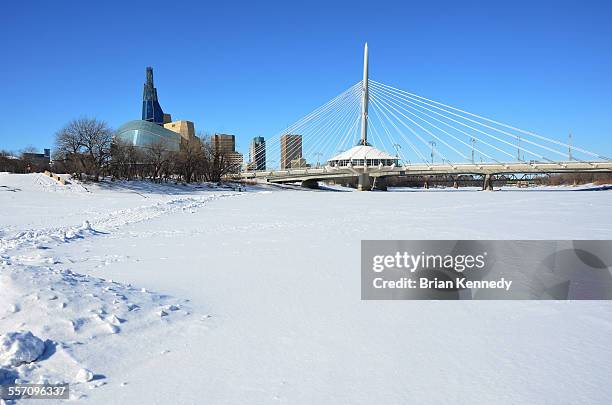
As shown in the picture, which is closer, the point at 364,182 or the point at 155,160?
the point at 155,160

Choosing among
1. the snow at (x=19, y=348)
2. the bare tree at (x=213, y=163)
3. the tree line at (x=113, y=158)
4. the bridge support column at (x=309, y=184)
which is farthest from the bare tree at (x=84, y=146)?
the snow at (x=19, y=348)

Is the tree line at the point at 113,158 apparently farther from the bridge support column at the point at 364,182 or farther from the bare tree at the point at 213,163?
the bridge support column at the point at 364,182

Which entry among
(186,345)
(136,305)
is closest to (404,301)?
(186,345)

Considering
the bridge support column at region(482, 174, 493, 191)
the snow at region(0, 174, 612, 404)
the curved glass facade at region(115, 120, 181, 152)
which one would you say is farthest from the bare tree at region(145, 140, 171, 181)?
the snow at region(0, 174, 612, 404)

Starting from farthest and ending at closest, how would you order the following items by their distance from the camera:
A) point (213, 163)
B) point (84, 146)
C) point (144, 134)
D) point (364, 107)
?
point (144, 134) → point (213, 163) → point (364, 107) → point (84, 146)

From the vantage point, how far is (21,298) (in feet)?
15.7

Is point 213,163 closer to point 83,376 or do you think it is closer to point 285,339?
point 285,339

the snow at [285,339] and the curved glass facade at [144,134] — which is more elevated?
the curved glass facade at [144,134]

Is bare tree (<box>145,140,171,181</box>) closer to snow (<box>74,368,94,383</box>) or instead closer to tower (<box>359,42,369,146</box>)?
tower (<box>359,42,369,146</box>)

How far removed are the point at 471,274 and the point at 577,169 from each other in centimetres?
5638

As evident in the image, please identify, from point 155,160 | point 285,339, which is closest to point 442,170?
point 155,160

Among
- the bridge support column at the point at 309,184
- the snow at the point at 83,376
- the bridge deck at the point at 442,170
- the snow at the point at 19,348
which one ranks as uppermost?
the bridge deck at the point at 442,170

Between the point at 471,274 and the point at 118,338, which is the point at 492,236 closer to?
the point at 471,274

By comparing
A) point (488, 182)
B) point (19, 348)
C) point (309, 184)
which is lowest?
point (19, 348)
